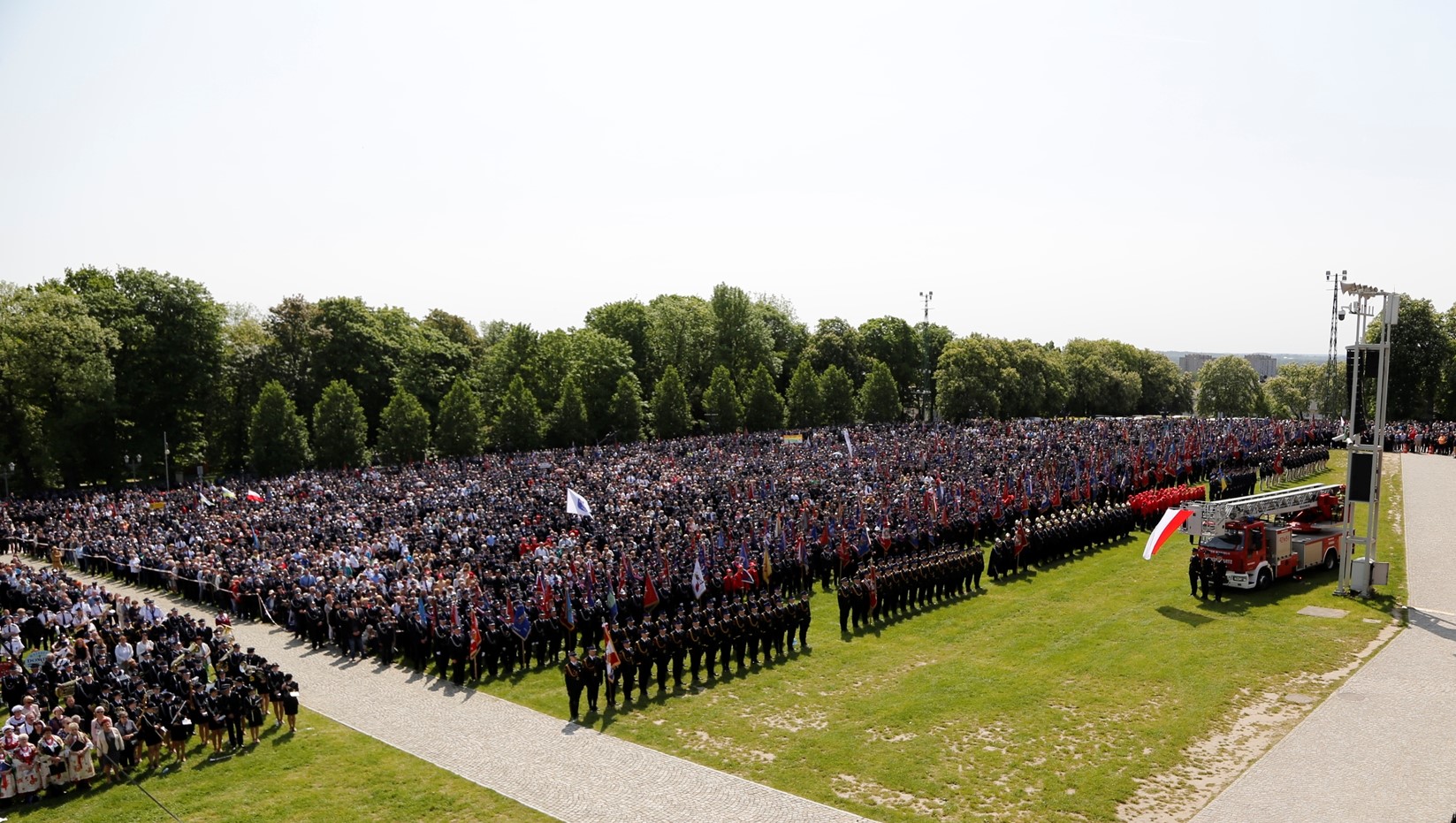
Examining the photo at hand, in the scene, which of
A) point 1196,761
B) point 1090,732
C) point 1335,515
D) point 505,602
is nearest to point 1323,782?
point 1196,761

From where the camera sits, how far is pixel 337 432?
5144 centimetres

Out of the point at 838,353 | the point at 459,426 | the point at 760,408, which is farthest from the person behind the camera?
the point at 838,353

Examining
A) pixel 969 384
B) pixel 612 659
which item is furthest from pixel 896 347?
pixel 612 659

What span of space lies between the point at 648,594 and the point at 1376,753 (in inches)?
529

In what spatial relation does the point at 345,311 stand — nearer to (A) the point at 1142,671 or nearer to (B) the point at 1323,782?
(A) the point at 1142,671

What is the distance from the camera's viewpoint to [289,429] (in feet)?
165

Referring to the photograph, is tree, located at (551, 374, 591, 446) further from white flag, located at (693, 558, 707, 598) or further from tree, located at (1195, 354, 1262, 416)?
tree, located at (1195, 354, 1262, 416)

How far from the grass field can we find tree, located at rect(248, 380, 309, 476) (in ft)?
126

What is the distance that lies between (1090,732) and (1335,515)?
17376 mm

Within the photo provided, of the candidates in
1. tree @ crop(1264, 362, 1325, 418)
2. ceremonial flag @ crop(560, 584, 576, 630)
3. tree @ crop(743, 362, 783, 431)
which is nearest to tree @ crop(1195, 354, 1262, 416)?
tree @ crop(1264, 362, 1325, 418)

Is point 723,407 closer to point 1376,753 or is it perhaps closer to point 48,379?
point 48,379

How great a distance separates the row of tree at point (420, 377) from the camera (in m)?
44.7

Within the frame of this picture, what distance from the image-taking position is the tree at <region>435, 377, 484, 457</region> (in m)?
54.6

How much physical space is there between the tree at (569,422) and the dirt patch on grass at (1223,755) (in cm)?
4775
